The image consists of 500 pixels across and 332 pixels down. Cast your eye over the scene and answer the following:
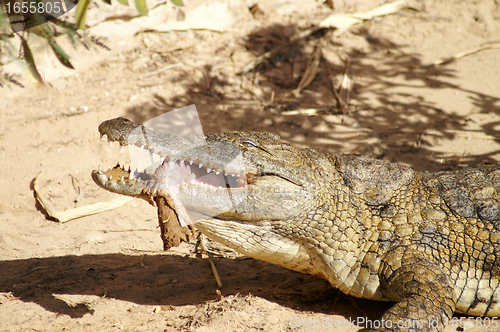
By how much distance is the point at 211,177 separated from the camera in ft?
9.71

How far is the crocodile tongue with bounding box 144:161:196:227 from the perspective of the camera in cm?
268

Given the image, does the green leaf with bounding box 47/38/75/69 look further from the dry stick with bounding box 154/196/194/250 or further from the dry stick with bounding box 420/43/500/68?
the dry stick with bounding box 420/43/500/68

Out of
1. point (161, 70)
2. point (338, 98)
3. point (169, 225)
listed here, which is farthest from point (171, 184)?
point (161, 70)

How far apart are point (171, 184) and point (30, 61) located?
449cm

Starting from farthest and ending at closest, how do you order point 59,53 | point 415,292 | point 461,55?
point 461,55 → point 59,53 → point 415,292

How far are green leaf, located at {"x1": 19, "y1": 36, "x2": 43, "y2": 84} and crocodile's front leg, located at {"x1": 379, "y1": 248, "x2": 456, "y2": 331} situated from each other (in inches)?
223

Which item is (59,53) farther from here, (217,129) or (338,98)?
(338,98)

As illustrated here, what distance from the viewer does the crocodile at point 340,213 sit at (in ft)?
9.01

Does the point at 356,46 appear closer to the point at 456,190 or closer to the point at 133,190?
the point at 456,190

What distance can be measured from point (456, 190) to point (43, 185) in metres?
4.36

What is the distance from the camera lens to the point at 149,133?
2850 mm

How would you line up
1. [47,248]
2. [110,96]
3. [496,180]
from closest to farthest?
[496,180] < [47,248] < [110,96]

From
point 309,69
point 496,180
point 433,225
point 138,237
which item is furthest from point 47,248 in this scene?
point 309,69

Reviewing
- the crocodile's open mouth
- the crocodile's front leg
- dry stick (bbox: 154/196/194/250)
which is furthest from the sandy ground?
the crocodile's open mouth
